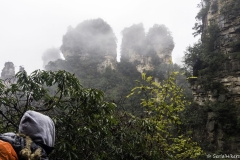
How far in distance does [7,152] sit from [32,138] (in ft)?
0.55

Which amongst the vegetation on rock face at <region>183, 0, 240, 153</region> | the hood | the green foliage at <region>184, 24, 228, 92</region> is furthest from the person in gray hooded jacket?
the green foliage at <region>184, 24, 228, 92</region>

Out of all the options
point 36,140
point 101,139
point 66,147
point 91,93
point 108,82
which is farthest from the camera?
point 108,82

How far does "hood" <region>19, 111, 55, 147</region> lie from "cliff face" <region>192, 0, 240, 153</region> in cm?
1141

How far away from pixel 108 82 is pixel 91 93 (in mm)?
26373

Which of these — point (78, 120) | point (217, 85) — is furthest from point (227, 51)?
point (78, 120)

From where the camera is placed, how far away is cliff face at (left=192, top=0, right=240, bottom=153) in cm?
1129

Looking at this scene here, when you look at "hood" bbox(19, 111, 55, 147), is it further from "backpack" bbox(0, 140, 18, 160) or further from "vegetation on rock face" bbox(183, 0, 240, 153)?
"vegetation on rock face" bbox(183, 0, 240, 153)

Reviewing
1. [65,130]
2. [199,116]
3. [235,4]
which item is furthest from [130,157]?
[235,4]

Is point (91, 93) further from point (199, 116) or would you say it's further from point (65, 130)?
point (199, 116)

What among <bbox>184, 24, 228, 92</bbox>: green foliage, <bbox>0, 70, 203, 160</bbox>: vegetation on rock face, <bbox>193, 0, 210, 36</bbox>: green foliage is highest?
<bbox>193, 0, 210, 36</bbox>: green foliage

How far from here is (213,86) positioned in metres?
12.8

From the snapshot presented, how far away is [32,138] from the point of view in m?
1.04

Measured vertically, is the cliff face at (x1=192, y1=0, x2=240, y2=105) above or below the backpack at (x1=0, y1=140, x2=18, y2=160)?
above

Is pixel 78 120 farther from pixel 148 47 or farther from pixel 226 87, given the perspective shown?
pixel 148 47
